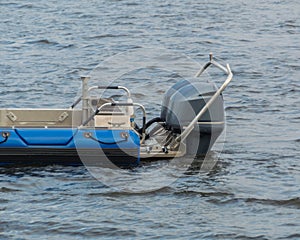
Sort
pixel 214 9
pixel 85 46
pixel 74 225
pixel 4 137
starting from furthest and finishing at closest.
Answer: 1. pixel 214 9
2. pixel 85 46
3. pixel 4 137
4. pixel 74 225

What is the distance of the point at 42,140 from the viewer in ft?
34.8

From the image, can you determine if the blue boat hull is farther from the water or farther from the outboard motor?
the outboard motor

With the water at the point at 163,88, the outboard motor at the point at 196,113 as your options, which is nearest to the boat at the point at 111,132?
the outboard motor at the point at 196,113

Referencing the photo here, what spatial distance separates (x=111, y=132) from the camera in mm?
10695

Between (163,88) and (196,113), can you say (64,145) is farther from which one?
(163,88)

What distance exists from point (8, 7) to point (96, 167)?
1567 cm

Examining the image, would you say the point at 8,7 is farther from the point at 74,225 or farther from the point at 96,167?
the point at 74,225

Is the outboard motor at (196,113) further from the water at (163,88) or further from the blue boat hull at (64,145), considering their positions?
the blue boat hull at (64,145)

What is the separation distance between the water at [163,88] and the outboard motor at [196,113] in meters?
0.39

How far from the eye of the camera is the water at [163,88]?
9.20m

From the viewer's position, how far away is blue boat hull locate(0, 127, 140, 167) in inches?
417

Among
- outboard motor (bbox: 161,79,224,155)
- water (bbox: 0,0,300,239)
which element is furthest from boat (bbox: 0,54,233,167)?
water (bbox: 0,0,300,239)

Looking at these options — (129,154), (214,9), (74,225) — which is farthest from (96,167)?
(214,9)

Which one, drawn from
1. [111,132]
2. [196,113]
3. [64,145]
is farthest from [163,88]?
[64,145]
